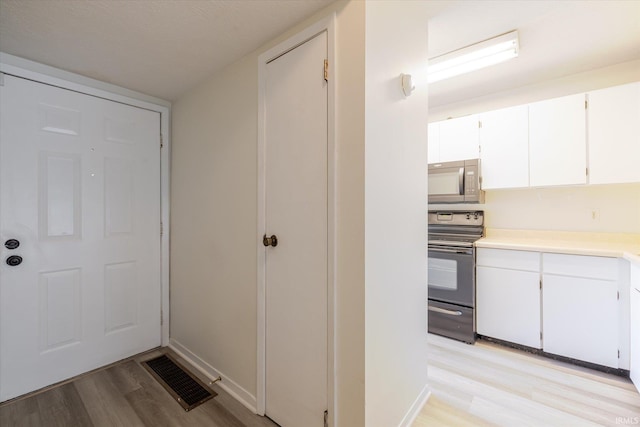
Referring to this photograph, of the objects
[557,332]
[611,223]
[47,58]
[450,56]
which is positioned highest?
[450,56]

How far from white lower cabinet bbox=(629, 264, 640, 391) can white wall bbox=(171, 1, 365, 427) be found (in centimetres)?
194

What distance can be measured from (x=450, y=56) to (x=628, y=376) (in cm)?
270

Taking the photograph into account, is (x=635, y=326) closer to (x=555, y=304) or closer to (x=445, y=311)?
(x=555, y=304)

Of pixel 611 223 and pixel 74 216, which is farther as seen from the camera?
pixel 611 223

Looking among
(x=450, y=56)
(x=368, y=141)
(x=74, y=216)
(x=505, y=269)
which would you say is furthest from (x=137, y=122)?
(x=505, y=269)

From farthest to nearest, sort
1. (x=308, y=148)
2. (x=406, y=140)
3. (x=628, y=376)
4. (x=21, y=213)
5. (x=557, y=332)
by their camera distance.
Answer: (x=557, y=332), (x=628, y=376), (x=21, y=213), (x=406, y=140), (x=308, y=148)

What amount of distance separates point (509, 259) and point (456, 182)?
87 centimetres

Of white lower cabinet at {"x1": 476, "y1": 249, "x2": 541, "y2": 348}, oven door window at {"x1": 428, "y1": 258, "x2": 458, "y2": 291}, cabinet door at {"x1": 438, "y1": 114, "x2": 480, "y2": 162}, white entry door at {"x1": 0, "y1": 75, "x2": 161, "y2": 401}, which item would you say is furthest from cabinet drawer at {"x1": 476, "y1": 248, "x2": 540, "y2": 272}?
white entry door at {"x1": 0, "y1": 75, "x2": 161, "y2": 401}

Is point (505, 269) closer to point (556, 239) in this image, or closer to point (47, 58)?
point (556, 239)

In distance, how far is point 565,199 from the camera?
99.7 inches

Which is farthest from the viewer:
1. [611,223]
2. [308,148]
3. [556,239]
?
[556,239]

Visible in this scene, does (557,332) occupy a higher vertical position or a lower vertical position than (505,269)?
lower

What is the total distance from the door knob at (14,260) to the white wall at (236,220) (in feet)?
3.08

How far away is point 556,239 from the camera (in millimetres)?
2555
